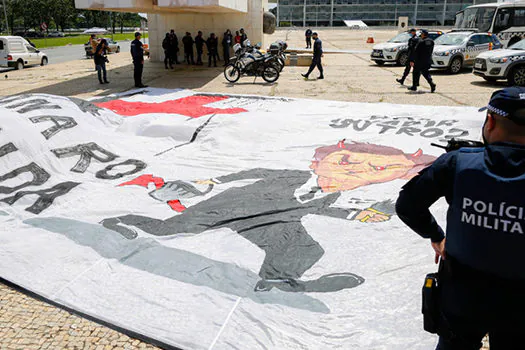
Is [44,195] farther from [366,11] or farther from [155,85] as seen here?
[366,11]

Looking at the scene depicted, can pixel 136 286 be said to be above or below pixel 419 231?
below

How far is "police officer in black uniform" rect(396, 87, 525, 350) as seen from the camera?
1.61 m

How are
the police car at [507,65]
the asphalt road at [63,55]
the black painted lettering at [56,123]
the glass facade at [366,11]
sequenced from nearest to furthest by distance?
the black painted lettering at [56,123] < the police car at [507,65] < the asphalt road at [63,55] < the glass facade at [366,11]

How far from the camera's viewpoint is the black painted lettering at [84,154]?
5.87m

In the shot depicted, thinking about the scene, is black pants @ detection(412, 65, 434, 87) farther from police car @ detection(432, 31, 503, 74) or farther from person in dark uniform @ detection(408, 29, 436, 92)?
police car @ detection(432, 31, 503, 74)

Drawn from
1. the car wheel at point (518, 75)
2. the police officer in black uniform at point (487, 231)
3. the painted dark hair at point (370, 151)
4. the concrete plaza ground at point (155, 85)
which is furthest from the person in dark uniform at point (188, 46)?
the police officer in black uniform at point (487, 231)

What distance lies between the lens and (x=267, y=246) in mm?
3861

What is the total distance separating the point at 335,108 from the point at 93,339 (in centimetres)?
690

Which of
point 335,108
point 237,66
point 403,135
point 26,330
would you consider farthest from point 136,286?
point 237,66

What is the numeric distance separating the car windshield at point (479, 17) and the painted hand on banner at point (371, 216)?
786 inches

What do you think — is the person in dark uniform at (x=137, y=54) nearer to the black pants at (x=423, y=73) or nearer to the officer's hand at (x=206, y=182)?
the black pants at (x=423, y=73)

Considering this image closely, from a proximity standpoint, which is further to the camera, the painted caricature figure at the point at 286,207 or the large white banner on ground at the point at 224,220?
the painted caricature figure at the point at 286,207

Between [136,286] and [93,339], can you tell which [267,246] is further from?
[93,339]

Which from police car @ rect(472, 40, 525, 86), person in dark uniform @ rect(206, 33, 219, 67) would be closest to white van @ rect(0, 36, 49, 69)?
person in dark uniform @ rect(206, 33, 219, 67)
